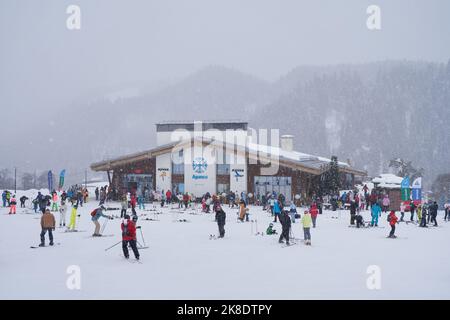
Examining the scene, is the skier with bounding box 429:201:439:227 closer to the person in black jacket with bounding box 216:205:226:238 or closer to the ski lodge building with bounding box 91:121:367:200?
the person in black jacket with bounding box 216:205:226:238

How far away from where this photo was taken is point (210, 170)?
113 feet

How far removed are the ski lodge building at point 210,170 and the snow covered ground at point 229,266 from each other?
1490cm

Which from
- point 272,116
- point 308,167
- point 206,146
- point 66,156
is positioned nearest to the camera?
point 308,167

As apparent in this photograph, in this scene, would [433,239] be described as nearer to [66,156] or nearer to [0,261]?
[0,261]

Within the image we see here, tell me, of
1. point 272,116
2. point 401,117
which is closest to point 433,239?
point 272,116

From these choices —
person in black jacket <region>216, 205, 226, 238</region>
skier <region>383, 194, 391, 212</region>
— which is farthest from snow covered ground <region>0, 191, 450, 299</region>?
skier <region>383, 194, 391, 212</region>

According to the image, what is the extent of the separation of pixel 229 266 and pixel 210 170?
22.9 metres

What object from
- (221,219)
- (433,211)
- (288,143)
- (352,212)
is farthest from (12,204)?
(288,143)

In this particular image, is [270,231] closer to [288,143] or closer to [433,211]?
[433,211]

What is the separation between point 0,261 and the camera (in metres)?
12.2

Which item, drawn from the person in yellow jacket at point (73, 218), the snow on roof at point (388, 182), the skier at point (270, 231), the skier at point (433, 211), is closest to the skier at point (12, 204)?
the person in yellow jacket at point (73, 218)

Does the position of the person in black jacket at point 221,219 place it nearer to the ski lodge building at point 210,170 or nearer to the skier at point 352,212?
the skier at point 352,212
